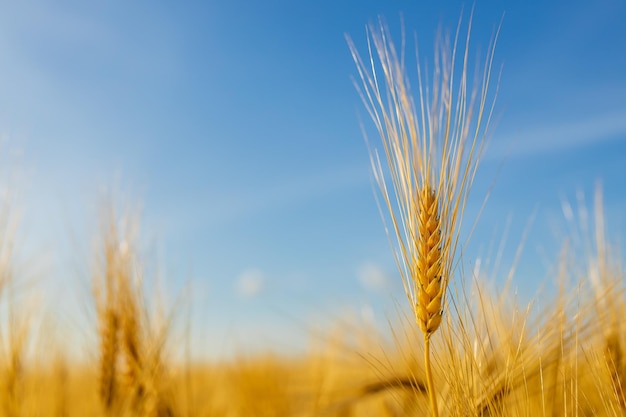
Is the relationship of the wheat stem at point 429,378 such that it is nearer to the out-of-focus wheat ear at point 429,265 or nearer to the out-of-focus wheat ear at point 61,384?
the out-of-focus wheat ear at point 429,265

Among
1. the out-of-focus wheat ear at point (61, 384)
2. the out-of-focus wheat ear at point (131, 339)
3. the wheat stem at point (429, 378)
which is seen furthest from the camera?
the out-of-focus wheat ear at point (61, 384)

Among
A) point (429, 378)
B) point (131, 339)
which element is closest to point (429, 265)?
point (429, 378)

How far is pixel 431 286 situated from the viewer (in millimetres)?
1030

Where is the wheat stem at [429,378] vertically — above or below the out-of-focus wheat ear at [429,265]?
below

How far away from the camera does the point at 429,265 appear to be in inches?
41.6

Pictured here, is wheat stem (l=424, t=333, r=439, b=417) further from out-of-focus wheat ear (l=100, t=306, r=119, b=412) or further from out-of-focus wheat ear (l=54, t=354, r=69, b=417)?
out-of-focus wheat ear (l=54, t=354, r=69, b=417)

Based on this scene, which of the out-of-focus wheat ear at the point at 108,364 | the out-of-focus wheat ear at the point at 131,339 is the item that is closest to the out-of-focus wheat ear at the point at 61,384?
the out-of-focus wheat ear at the point at 108,364

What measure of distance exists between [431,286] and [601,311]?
75 cm

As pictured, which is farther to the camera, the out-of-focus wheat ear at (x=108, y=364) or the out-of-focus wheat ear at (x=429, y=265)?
the out-of-focus wheat ear at (x=108, y=364)

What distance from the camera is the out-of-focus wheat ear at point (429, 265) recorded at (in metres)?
1.02

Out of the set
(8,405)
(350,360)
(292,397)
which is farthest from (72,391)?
(350,360)

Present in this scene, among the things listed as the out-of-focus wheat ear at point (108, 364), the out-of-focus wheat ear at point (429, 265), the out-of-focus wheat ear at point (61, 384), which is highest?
the out-of-focus wheat ear at point (429, 265)

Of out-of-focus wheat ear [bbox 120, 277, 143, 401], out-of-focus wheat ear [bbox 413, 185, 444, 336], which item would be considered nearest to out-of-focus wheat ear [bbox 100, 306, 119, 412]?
out-of-focus wheat ear [bbox 120, 277, 143, 401]

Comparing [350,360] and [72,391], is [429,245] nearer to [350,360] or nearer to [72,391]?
[350,360]
